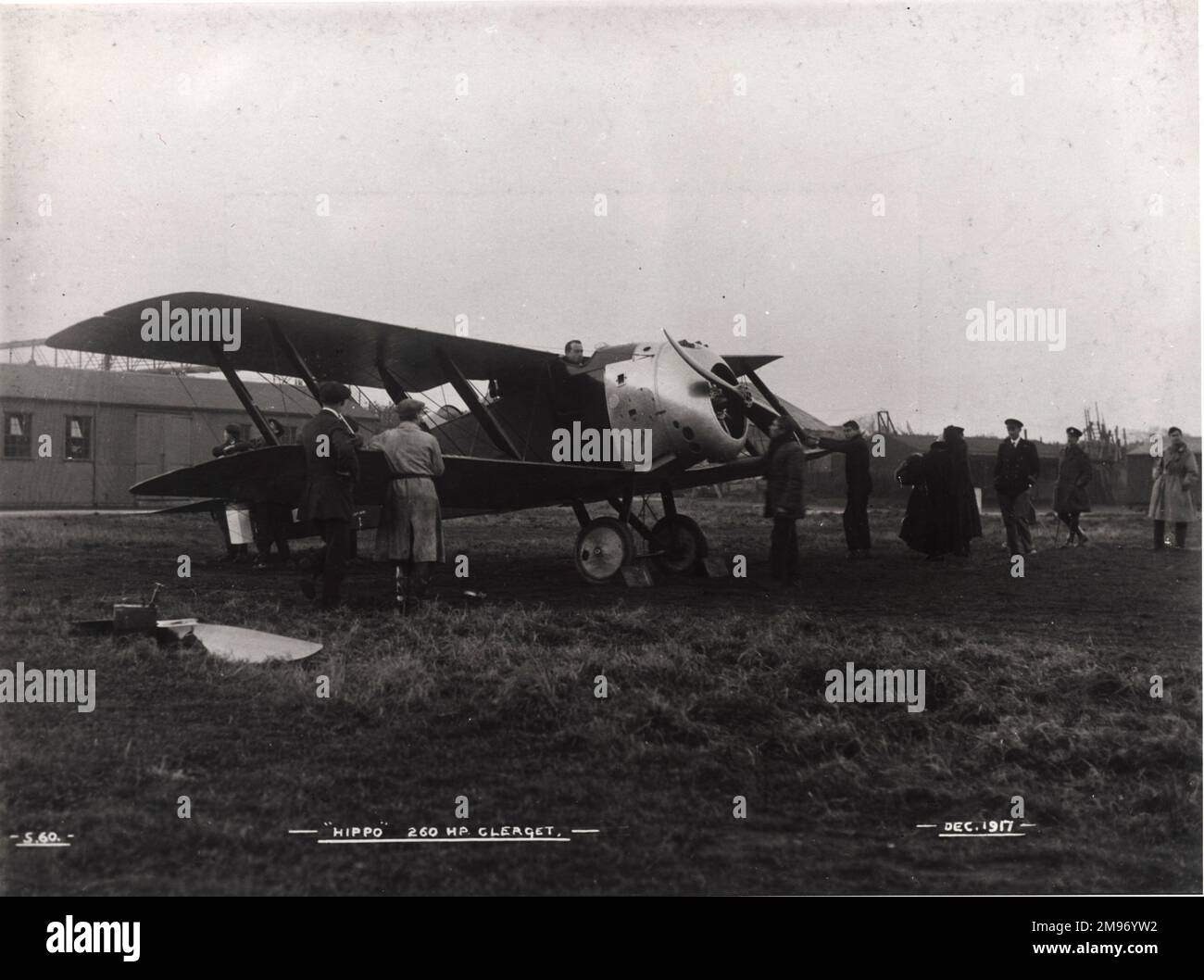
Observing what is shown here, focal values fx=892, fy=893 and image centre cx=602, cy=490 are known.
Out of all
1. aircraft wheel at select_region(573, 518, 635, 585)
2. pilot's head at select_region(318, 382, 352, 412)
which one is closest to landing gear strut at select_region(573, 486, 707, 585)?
aircraft wheel at select_region(573, 518, 635, 585)

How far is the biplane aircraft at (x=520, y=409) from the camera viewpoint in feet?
24.6

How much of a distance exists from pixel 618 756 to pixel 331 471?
350cm

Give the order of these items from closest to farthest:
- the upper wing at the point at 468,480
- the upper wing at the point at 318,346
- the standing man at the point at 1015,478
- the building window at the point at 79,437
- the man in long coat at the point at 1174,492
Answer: the upper wing at the point at 318,346 → the upper wing at the point at 468,480 → the standing man at the point at 1015,478 → the man in long coat at the point at 1174,492 → the building window at the point at 79,437

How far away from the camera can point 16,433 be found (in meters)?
18.6

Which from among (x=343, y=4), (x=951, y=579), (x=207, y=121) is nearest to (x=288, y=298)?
(x=207, y=121)

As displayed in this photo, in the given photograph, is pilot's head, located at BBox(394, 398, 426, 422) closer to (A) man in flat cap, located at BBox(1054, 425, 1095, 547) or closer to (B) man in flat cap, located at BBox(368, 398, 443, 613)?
(B) man in flat cap, located at BBox(368, 398, 443, 613)

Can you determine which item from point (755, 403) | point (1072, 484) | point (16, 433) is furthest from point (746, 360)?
point (16, 433)

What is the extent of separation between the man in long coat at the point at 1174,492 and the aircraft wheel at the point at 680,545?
239 inches

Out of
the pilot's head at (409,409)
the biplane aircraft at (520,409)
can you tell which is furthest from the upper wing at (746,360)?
the pilot's head at (409,409)

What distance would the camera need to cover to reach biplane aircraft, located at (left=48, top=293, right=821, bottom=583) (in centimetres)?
749

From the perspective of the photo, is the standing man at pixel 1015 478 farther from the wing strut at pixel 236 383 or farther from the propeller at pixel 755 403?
the wing strut at pixel 236 383

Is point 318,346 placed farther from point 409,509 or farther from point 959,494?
point 959,494
